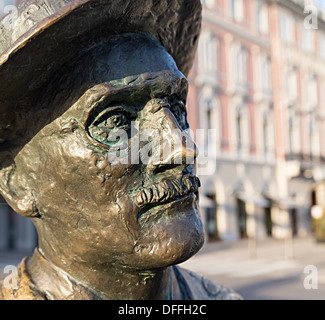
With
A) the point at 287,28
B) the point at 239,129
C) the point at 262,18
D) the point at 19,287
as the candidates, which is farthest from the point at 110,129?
the point at 287,28

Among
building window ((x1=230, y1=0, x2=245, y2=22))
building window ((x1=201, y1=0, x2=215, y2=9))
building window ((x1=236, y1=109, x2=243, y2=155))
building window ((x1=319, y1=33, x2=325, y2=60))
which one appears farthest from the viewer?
building window ((x1=319, y1=33, x2=325, y2=60))

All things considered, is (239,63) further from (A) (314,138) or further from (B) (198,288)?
(B) (198,288)

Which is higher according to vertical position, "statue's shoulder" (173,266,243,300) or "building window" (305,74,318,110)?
"building window" (305,74,318,110)

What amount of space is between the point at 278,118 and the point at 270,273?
12.1 metres

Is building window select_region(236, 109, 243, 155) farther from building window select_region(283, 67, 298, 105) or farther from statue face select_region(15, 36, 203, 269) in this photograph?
statue face select_region(15, 36, 203, 269)

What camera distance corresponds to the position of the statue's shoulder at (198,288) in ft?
4.33

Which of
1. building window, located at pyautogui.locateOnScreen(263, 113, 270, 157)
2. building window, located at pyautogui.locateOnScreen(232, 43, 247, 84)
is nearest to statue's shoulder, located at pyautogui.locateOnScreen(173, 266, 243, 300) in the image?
building window, located at pyautogui.locateOnScreen(232, 43, 247, 84)

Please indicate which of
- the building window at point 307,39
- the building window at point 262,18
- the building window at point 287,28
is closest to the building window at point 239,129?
the building window at point 262,18

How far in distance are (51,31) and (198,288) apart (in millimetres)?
928

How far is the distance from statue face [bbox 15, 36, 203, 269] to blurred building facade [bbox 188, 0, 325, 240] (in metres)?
11.4

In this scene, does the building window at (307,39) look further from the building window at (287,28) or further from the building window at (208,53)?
the building window at (208,53)

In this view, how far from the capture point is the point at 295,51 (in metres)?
20.2

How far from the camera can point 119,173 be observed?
996mm

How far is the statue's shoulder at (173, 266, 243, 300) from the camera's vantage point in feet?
4.33
